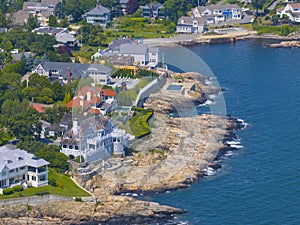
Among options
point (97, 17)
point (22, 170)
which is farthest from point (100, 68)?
point (97, 17)

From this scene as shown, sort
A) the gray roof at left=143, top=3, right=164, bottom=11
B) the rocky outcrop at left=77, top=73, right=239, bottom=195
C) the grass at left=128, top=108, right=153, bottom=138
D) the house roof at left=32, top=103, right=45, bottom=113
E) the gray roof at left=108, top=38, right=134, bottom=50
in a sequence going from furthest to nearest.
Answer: the gray roof at left=143, top=3, right=164, bottom=11 < the gray roof at left=108, top=38, right=134, bottom=50 < the house roof at left=32, top=103, right=45, bottom=113 < the grass at left=128, top=108, right=153, bottom=138 < the rocky outcrop at left=77, top=73, right=239, bottom=195

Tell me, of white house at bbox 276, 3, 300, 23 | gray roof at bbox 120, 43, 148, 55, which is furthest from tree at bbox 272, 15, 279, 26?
gray roof at bbox 120, 43, 148, 55

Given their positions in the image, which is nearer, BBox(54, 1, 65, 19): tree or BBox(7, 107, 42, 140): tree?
BBox(7, 107, 42, 140): tree

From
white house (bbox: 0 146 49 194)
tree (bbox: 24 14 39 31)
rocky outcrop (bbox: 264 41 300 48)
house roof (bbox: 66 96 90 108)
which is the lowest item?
white house (bbox: 0 146 49 194)

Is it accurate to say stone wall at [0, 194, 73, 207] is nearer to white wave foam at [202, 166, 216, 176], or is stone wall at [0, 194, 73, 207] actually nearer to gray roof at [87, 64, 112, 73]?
white wave foam at [202, 166, 216, 176]

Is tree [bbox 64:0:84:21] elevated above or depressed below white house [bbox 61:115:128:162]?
above

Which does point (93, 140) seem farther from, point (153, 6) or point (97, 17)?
point (153, 6)
